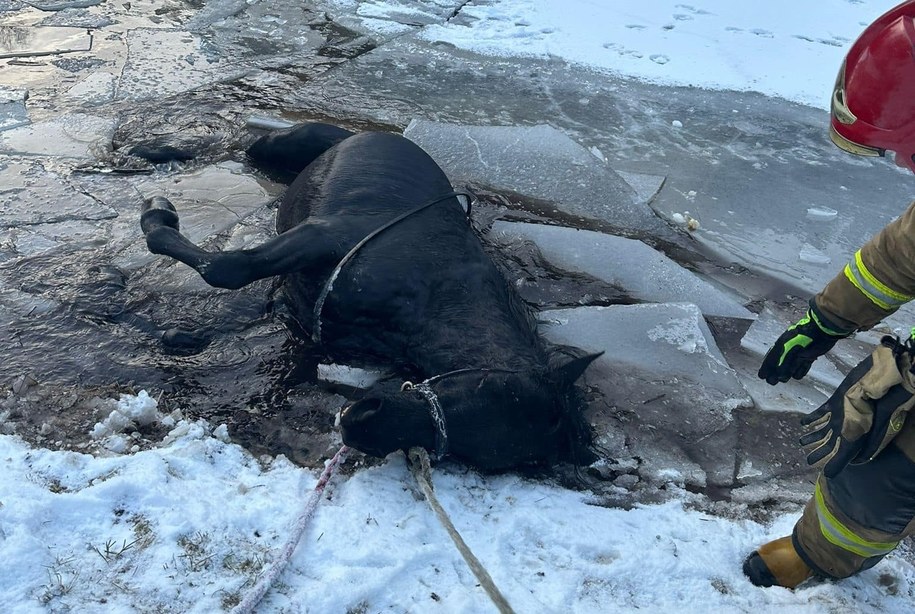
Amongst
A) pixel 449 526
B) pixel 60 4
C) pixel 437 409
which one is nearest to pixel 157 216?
pixel 437 409

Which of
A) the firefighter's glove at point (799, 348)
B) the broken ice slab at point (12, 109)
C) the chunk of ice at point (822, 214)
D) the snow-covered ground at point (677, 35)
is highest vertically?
the firefighter's glove at point (799, 348)

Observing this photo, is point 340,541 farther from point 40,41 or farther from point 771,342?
point 40,41

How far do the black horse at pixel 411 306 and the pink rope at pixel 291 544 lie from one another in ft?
0.39

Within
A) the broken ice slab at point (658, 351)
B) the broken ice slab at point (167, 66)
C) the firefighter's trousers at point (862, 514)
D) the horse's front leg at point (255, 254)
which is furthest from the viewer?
the broken ice slab at point (167, 66)

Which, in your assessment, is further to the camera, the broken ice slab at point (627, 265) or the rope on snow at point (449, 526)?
the broken ice slab at point (627, 265)

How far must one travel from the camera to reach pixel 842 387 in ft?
8.00

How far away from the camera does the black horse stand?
2797 mm

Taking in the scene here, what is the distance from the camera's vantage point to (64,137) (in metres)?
4.93

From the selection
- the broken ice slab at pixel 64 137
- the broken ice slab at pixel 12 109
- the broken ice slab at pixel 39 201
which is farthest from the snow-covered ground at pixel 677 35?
the broken ice slab at pixel 39 201

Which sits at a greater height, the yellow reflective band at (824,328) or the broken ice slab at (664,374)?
the yellow reflective band at (824,328)

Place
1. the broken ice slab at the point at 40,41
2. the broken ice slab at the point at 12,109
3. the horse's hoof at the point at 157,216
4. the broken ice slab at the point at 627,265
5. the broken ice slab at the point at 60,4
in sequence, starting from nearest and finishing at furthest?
the horse's hoof at the point at 157,216 < the broken ice slab at the point at 627,265 < the broken ice slab at the point at 12,109 < the broken ice slab at the point at 40,41 < the broken ice slab at the point at 60,4

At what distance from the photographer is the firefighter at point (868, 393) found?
2.14 m

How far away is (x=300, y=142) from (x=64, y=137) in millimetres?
1595

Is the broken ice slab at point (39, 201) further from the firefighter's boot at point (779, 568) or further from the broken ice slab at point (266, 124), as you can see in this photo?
the firefighter's boot at point (779, 568)
